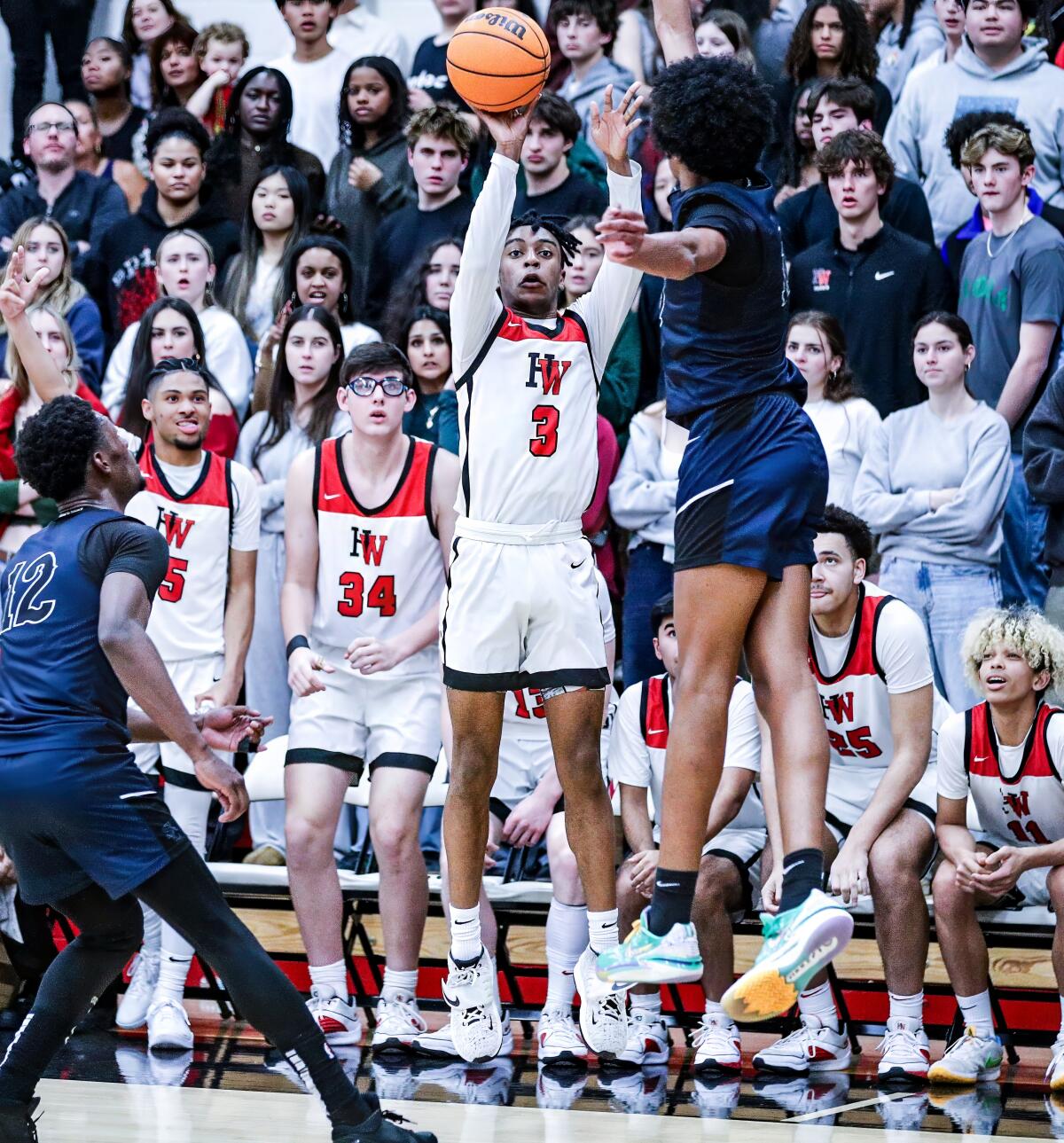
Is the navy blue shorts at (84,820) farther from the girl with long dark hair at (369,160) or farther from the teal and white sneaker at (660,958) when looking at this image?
the girl with long dark hair at (369,160)

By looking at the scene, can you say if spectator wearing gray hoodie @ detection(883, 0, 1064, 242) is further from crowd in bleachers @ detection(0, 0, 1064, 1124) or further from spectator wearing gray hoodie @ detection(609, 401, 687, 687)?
spectator wearing gray hoodie @ detection(609, 401, 687, 687)

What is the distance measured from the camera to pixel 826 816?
6285 millimetres

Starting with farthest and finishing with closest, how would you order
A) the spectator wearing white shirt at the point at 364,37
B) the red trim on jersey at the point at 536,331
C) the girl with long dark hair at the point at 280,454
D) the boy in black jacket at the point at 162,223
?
the spectator wearing white shirt at the point at 364,37 < the boy in black jacket at the point at 162,223 < the girl with long dark hair at the point at 280,454 < the red trim on jersey at the point at 536,331

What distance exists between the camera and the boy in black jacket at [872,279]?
25.0ft

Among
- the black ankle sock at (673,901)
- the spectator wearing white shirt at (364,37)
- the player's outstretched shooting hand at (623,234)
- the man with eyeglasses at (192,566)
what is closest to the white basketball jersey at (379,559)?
the man with eyeglasses at (192,566)

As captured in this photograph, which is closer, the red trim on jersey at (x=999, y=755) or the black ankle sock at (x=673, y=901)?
the black ankle sock at (x=673, y=901)

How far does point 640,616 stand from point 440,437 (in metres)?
1.11

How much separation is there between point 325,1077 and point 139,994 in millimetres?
2394

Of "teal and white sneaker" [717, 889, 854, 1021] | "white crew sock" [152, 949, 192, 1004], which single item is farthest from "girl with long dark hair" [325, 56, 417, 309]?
"teal and white sneaker" [717, 889, 854, 1021]

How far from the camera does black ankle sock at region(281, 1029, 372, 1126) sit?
14.2 ft

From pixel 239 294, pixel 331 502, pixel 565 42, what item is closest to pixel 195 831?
pixel 331 502

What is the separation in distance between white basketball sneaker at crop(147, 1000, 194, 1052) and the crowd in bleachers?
2.13ft

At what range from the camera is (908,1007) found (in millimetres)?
5750

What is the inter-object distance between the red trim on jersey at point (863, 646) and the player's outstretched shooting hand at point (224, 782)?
91.8 inches
